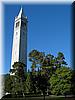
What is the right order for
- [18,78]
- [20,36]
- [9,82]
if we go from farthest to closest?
[20,36]
[18,78]
[9,82]

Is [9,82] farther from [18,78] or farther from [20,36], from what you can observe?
[20,36]

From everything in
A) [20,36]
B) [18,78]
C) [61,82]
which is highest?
[20,36]

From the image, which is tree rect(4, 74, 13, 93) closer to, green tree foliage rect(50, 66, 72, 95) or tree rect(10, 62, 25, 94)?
Answer: tree rect(10, 62, 25, 94)

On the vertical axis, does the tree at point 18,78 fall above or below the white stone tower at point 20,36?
below

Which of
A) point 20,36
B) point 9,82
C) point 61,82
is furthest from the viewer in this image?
point 20,36

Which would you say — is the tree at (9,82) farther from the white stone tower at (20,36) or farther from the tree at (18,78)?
the white stone tower at (20,36)

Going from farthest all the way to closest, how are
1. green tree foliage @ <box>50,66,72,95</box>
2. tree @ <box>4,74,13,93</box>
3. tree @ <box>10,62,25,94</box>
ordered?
tree @ <box>10,62,25,94</box>
green tree foliage @ <box>50,66,72,95</box>
tree @ <box>4,74,13,93</box>

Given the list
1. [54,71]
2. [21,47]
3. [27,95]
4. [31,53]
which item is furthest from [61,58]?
[21,47]

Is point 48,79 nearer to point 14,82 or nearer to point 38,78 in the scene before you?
point 38,78

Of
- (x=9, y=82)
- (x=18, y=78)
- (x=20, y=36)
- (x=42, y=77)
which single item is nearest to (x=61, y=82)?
(x=42, y=77)

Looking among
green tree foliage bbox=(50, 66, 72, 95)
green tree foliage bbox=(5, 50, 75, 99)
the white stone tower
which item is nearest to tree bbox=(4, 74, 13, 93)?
green tree foliage bbox=(5, 50, 75, 99)

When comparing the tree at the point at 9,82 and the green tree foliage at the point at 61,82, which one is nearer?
the tree at the point at 9,82

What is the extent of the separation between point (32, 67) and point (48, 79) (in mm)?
453

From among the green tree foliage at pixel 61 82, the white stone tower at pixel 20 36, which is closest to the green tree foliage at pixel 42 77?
the green tree foliage at pixel 61 82
